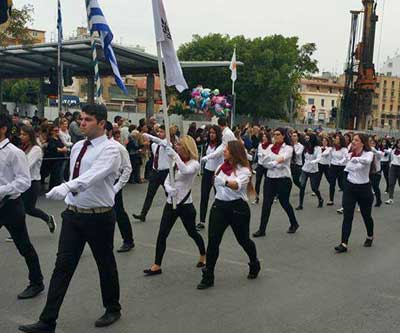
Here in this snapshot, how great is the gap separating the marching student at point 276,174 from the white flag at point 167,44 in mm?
2640

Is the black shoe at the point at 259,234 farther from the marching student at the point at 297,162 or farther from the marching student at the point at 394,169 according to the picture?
the marching student at the point at 394,169

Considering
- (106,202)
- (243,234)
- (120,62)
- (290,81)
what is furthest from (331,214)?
(290,81)

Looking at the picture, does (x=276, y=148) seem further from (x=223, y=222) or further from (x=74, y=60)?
(x=74, y=60)

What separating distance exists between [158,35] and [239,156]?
5.99 ft

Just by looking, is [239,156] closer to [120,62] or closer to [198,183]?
[198,183]

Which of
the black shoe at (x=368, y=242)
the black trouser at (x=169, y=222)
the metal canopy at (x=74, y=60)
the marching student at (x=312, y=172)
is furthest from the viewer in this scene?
the metal canopy at (x=74, y=60)

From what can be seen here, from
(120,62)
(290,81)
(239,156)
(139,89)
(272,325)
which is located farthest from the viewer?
(139,89)

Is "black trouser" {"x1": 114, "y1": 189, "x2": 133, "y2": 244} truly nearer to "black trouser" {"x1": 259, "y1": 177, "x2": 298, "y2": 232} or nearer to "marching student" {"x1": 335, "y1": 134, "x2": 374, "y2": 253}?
"black trouser" {"x1": 259, "y1": 177, "x2": 298, "y2": 232}

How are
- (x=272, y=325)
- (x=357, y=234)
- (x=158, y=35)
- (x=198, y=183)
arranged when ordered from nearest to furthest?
(x=272, y=325) < (x=158, y=35) < (x=357, y=234) < (x=198, y=183)

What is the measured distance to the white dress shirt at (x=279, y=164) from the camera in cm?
877

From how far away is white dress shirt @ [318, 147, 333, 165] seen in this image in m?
12.9

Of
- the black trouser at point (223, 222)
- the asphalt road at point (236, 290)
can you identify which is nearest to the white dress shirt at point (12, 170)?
the asphalt road at point (236, 290)

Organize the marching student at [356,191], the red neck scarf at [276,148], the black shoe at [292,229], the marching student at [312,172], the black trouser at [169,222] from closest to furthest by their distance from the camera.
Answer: the black trouser at [169,222], the marching student at [356,191], the red neck scarf at [276,148], the black shoe at [292,229], the marching student at [312,172]

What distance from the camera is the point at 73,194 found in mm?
4418
